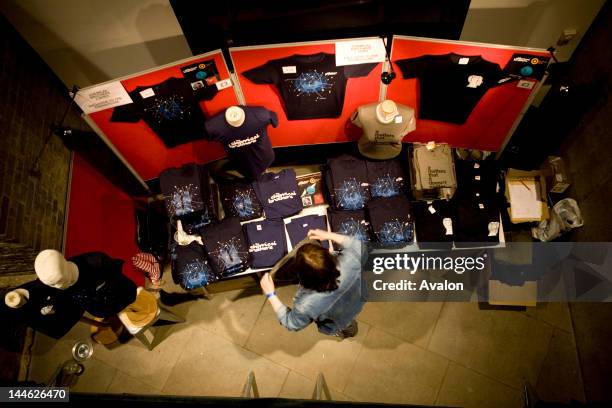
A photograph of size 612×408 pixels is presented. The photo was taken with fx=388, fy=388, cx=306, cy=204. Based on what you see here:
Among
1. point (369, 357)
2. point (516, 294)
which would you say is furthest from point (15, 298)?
point (516, 294)

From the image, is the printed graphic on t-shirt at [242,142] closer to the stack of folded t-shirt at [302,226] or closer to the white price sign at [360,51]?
the stack of folded t-shirt at [302,226]

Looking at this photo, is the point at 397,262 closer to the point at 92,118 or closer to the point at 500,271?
the point at 500,271

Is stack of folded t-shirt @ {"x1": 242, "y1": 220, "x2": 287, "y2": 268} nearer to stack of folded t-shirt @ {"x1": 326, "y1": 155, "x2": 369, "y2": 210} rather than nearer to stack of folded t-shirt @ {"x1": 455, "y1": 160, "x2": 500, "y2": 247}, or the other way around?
stack of folded t-shirt @ {"x1": 326, "y1": 155, "x2": 369, "y2": 210}

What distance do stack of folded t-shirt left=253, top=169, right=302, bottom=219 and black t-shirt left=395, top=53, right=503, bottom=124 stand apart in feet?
4.82

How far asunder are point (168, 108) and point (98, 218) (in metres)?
1.41

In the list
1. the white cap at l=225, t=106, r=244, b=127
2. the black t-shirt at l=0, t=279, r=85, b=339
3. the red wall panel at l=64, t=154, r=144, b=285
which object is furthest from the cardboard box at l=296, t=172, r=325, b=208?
the black t-shirt at l=0, t=279, r=85, b=339

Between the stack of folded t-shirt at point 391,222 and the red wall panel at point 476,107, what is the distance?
1.09m

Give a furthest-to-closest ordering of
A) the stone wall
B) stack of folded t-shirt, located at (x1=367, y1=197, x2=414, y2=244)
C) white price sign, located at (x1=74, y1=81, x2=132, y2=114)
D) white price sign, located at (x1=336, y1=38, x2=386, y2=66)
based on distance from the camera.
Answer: stack of folded t-shirt, located at (x1=367, y1=197, x2=414, y2=244) → white price sign, located at (x1=74, y1=81, x2=132, y2=114) → white price sign, located at (x1=336, y1=38, x2=386, y2=66) → the stone wall

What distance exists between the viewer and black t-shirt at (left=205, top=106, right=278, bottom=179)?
3.55m

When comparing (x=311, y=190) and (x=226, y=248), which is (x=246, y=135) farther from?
(x=226, y=248)

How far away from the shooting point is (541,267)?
401cm

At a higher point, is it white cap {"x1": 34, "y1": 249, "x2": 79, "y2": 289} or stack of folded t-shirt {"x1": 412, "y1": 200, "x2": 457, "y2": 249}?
white cap {"x1": 34, "y1": 249, "x2": 79, "y2": 289}

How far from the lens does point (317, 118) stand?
409cm

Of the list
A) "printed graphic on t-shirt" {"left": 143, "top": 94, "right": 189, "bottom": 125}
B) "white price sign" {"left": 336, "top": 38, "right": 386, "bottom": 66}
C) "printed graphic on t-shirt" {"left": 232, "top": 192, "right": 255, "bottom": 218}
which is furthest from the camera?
"printed graphic on t-shirt" {"left": 232, "top": 192, "right": 255, "bottom": 218}
